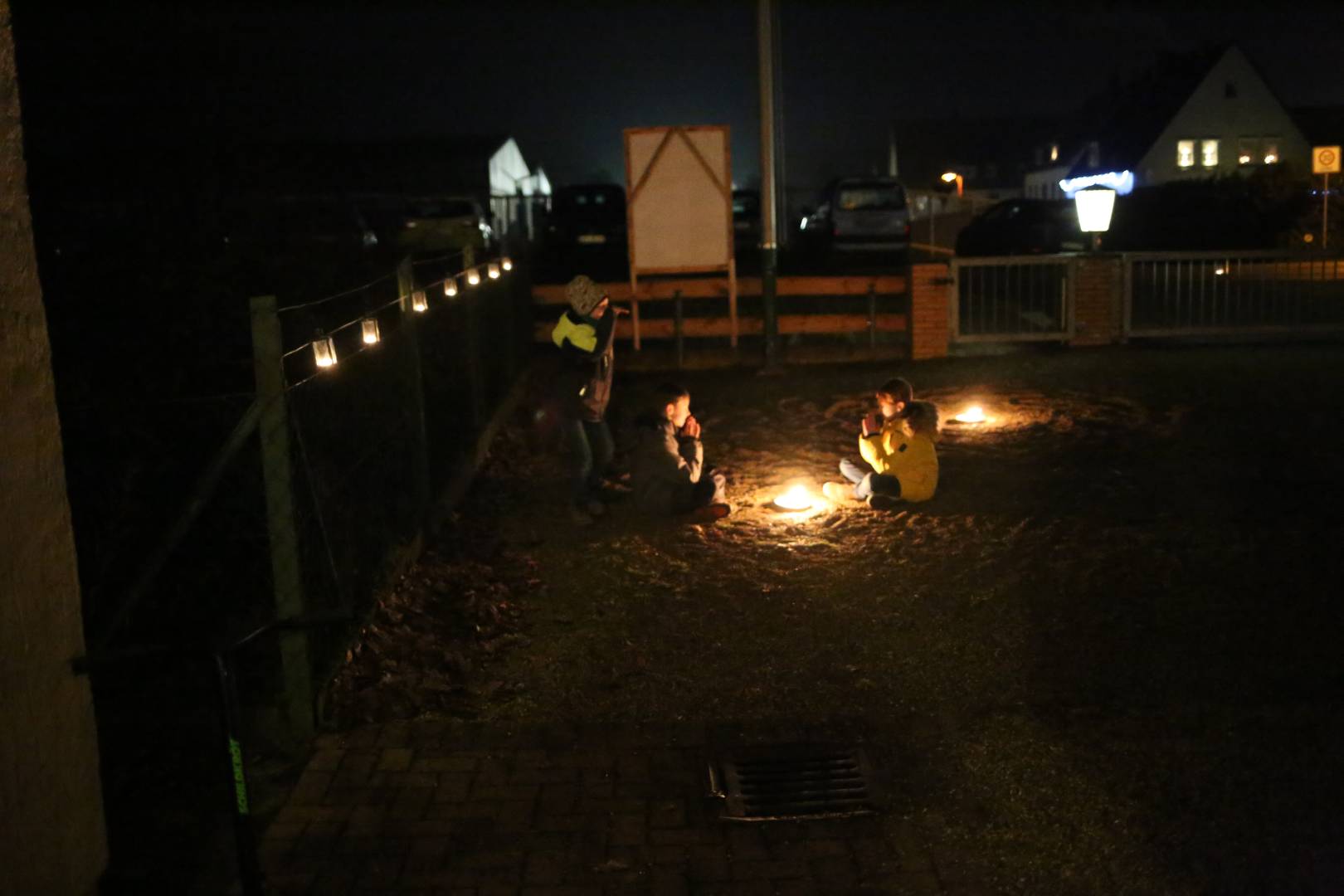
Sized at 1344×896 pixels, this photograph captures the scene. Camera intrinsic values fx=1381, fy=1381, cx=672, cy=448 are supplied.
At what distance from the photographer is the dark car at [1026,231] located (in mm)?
29828

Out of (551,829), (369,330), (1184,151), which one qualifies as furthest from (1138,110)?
(551,829)

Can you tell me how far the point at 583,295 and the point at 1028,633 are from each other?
12.4ft

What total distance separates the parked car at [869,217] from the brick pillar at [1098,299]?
42.2 feet

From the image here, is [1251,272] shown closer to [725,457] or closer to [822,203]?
[725,457]

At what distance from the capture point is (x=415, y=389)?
818cm

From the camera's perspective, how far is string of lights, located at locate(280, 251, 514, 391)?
569 cm

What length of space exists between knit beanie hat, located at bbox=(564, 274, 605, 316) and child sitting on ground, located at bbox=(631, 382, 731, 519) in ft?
2.31

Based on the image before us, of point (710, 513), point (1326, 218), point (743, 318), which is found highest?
point (1326, 218)

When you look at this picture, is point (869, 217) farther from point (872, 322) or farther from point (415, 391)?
point (415, 391)

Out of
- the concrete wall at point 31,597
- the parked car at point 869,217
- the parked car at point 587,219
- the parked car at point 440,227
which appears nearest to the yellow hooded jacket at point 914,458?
the concrete wall at point 31,597

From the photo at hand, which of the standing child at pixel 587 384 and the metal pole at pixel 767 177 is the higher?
the metal pole at pixel 767 177

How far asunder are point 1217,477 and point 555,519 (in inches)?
179

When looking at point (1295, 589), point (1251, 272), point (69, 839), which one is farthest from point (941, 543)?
point (1251, 272)

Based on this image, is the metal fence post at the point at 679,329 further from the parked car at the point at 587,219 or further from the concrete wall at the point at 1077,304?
the parked car at the point at 587,219
